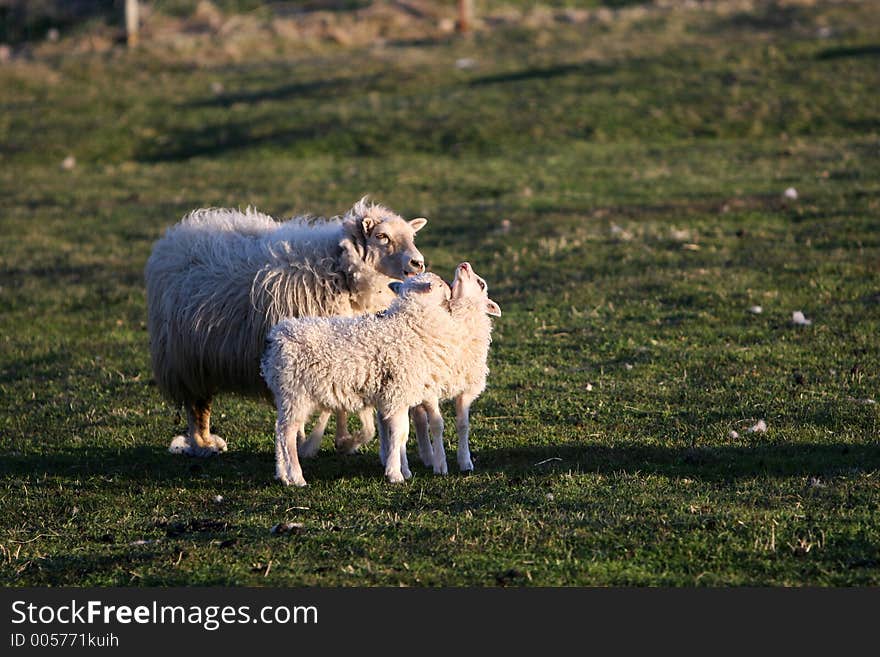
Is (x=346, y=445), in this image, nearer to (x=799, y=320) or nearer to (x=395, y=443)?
(x=395, y=443)

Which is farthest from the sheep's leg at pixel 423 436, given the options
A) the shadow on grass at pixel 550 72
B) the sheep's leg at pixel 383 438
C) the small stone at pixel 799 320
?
the shadow on grass at pixel 550 72

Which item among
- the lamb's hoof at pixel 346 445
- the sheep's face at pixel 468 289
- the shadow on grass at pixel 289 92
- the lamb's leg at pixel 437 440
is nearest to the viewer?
the lamb's leg at pixel 437 440

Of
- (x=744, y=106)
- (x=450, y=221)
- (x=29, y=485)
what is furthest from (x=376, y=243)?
(x=744, y=106)

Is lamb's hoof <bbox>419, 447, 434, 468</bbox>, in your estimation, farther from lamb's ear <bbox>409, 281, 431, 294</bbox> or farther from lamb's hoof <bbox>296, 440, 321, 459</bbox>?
lamb's ear <bbox>409, 281, 431, 294</bbox>

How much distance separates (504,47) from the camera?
3303cm

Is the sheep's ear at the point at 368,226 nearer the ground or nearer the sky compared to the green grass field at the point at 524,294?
nearer the sky

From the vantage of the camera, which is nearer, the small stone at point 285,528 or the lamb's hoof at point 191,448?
the small stone at point 285,528

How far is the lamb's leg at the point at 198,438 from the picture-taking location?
32.2 feet

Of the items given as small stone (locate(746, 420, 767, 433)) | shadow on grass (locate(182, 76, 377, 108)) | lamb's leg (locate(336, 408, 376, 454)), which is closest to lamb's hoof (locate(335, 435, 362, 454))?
lamb's leg (locate(336, 408, 376, 454))

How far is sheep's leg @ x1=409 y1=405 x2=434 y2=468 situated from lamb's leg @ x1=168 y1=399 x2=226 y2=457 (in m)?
1.80

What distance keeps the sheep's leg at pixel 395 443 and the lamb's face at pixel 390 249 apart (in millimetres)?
1654

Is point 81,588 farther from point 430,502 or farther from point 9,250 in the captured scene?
point 9,250

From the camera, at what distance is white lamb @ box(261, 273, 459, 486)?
27.0 ft

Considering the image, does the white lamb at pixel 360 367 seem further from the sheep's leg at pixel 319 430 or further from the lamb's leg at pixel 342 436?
the lamb's leg at pixel 342 436
